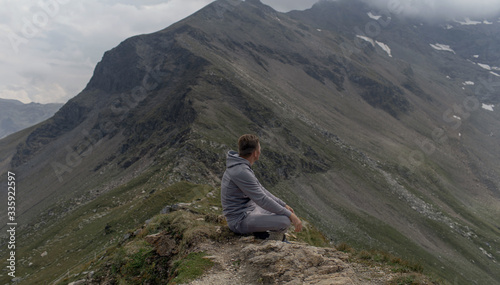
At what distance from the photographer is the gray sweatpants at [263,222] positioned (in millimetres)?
9219

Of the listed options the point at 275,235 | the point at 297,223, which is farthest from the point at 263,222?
the point at 297,223

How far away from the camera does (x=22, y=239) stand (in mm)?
65312

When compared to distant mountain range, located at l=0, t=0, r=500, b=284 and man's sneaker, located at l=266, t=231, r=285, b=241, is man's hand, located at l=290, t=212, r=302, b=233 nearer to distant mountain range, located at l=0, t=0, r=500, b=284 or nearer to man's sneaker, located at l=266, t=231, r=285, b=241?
man's sneaker, located at l=266, t=231, r=285, b=241

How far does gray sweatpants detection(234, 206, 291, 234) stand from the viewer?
30.2ft

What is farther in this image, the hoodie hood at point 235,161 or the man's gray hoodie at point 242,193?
the hoodie hood at point 235,161

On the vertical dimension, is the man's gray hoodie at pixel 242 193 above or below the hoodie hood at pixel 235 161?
below

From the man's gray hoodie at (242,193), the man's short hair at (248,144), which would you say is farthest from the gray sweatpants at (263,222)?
the man's short hair at (248,144)

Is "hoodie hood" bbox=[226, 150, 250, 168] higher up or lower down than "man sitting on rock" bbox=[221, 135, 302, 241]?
higher up

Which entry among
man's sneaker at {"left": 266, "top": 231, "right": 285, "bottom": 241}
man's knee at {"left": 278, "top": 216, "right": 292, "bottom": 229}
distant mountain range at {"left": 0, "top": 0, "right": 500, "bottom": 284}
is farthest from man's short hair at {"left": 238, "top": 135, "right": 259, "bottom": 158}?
distant mountain range at {"left": 0, "top": 0, "right": 500, "bottom": 284}

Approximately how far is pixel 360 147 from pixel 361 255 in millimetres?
139721

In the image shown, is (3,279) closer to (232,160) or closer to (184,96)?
(232,160)

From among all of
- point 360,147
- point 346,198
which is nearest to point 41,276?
point 346,198

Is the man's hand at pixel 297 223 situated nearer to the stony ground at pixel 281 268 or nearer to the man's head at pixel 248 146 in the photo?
the stony ground at pixel 281 268

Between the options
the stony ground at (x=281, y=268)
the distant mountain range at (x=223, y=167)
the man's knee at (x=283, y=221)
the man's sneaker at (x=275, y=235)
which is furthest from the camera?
the distant mountain range at (x=223, y=167)
